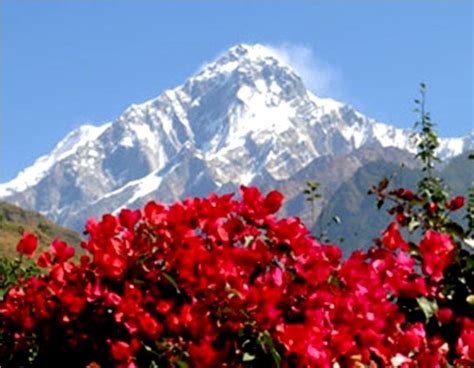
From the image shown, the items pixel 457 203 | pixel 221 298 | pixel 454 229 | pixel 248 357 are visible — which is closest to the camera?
pixel 248 357

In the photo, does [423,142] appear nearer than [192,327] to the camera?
No

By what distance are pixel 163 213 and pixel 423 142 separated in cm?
594

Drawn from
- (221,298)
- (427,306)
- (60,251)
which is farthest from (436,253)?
(60,251)

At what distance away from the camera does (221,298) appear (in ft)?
15.5

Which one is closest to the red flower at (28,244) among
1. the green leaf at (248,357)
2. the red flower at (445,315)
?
the green leaf at (248,357)

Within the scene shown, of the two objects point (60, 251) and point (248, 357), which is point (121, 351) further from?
point (60, 251)

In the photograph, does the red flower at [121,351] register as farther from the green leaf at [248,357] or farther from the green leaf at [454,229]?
the green leaf at [454,229]

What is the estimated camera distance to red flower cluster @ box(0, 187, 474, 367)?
460 centimetres

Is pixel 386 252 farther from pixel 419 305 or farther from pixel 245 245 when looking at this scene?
pixel 245 245

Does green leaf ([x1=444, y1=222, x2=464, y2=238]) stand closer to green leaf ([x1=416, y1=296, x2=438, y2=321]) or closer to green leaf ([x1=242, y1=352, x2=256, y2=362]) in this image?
green leaf ([x1=416, y1=296, x2=438, y2=321])

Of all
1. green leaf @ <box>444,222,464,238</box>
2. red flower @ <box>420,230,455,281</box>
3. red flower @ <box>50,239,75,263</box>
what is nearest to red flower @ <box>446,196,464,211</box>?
green leaf @ <box>444,222,464,238</box>

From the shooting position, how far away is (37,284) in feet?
17.3

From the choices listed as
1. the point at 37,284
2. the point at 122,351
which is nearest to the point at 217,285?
the point at 122,351

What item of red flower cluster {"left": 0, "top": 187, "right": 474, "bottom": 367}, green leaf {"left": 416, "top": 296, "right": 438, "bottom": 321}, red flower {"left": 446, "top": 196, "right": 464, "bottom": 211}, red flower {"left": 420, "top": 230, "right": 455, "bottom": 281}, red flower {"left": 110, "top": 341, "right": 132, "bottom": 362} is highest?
red flower {"left": 446, "top": 196, "right": 464, "bottom": 211}
